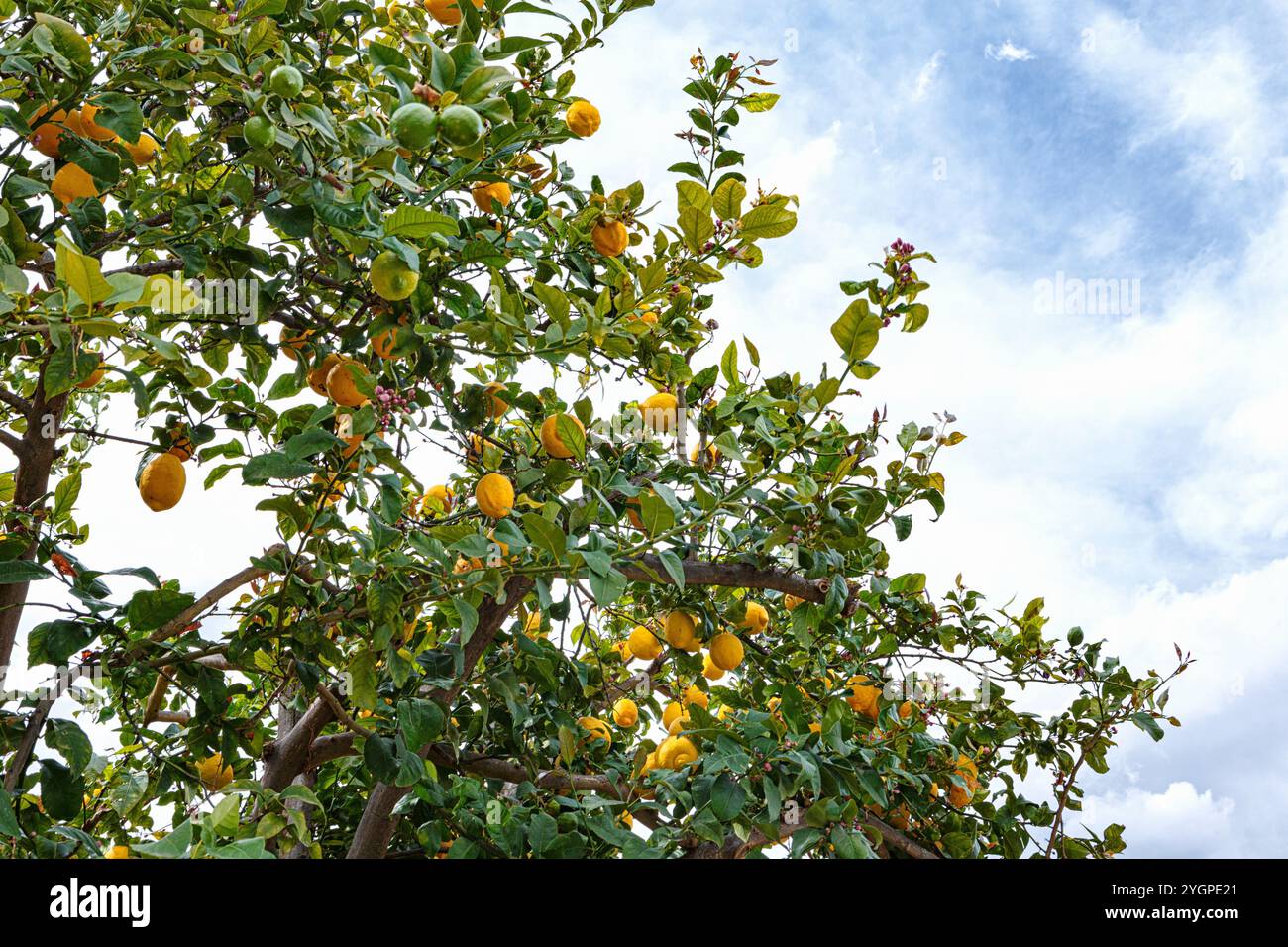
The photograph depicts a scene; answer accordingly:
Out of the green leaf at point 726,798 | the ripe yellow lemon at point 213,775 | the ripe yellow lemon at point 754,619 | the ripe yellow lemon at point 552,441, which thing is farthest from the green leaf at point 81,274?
the ripe yellow lemon at point 754,619

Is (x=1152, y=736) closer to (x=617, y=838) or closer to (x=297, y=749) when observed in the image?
(x=617, y=838)

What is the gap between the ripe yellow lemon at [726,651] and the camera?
6.11 ft

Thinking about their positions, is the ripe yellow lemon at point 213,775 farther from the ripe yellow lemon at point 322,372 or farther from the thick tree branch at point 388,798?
the ripe yellow lemon at point 322,372

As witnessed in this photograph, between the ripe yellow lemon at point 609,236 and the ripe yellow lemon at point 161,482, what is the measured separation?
0.82 m

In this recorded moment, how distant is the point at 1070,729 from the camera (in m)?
2.15

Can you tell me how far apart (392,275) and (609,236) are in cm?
53

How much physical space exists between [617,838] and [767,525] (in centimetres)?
63

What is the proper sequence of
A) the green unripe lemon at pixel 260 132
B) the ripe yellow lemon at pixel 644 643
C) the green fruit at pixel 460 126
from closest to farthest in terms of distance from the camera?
the green fruit at pixel 460 126 < the green unripe lemon at pixel 260 132 < the ripe yellow lemon at pixel 644 643

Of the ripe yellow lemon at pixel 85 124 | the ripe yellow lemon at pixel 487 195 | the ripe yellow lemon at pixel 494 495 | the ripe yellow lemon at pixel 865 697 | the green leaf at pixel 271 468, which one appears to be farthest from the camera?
the ripe yellow lemon at pixel 865 697

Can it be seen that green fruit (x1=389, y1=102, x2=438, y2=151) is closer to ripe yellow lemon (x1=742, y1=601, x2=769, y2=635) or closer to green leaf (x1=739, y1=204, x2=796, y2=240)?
green leaf (x1=739, y1=204, x2=796, y2=240)

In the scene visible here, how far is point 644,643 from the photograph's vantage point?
2301 mm

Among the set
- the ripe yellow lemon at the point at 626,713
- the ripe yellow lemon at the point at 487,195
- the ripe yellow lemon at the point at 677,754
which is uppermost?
the ripe yellow lemon at the point at 487,195

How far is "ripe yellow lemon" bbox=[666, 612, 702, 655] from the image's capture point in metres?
1.85

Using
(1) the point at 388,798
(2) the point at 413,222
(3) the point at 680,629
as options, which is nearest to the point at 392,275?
(2) the point at 413,222
